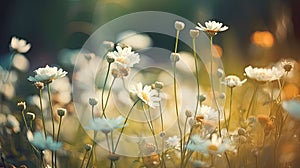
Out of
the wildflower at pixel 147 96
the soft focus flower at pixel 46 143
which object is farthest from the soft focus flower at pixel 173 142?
the soft focus flower at pixel 46 143

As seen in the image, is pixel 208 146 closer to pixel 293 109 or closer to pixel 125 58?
pixel 293 109

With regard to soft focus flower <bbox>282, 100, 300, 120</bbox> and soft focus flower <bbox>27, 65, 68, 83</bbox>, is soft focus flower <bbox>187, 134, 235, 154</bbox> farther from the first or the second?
soft focus flower <bbox>27, 65, 68, 83</bbox>

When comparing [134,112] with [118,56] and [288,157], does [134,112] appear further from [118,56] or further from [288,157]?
[288,157]

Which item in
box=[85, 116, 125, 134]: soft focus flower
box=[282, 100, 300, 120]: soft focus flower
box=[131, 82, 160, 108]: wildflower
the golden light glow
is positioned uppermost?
the golden light glow

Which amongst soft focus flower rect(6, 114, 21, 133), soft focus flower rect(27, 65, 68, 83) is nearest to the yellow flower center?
soft focus flower rect(27, 65, 68, 83)

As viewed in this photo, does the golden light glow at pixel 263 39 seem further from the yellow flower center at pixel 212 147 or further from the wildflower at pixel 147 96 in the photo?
the yellow flower center at pixel 212 147

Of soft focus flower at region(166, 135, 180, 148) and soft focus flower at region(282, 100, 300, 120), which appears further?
soft focus flower at region(166, 135, 180, 148)

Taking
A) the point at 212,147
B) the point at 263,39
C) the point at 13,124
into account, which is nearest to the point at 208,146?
the point at 212,147

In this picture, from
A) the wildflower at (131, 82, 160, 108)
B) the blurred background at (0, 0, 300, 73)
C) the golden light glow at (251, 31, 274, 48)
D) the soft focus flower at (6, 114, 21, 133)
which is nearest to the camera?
the wildflower at (131, 82, 160, 108)
